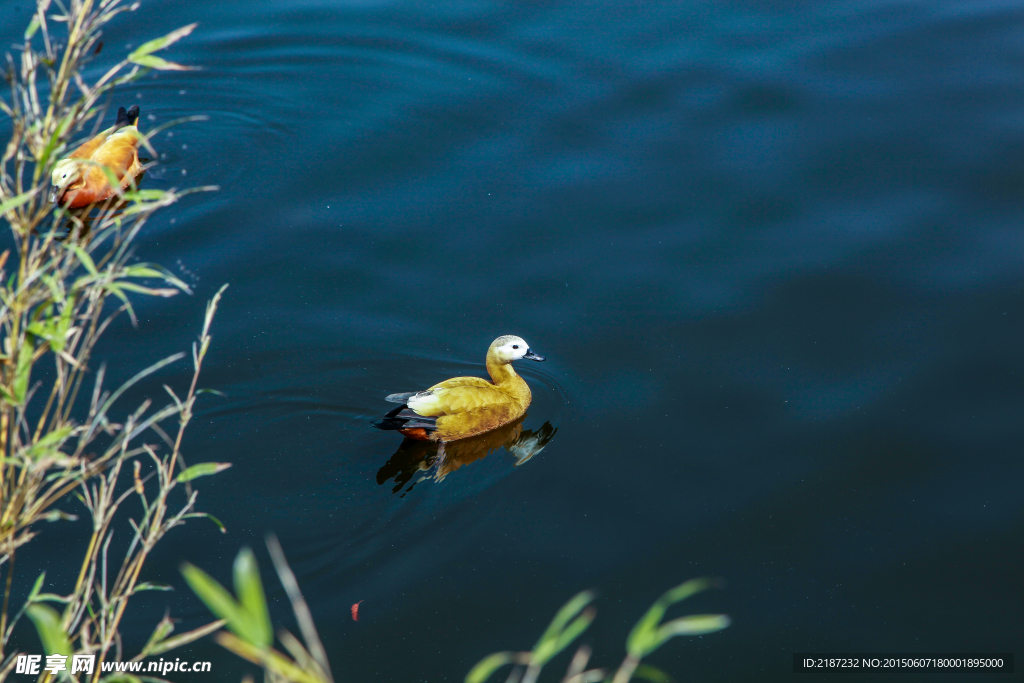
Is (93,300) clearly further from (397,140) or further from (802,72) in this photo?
(802,72)

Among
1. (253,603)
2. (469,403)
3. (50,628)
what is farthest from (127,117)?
(253,603)

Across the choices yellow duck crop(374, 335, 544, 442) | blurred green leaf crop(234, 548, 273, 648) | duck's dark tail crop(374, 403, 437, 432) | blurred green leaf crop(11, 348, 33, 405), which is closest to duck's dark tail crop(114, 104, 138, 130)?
yellow duck crop(374, 335, 544, 442)

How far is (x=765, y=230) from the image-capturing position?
643 centimetres

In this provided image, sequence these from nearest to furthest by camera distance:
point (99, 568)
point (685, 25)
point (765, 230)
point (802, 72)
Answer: point (99, 568), point (765, 230), point (802, 72), point (685, 25)

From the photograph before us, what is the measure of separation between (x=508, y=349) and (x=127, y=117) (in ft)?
14.1

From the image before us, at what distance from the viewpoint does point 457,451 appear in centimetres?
532

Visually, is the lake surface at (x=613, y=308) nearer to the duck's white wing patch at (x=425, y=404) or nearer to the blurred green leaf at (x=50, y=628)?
the duck's white wing patch at (x=425, y=404)

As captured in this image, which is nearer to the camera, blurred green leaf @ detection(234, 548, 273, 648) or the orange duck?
blurred green leaf @ detection(234, 548, 273, 648)

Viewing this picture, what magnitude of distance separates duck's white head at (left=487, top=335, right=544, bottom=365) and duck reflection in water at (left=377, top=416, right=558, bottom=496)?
1.28ft

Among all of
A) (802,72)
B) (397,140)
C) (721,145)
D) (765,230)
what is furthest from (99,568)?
(802,72)

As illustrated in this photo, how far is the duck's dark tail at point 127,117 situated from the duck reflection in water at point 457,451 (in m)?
4.11

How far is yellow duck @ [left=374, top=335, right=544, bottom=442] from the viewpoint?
16.7ft

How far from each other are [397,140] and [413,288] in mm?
1808

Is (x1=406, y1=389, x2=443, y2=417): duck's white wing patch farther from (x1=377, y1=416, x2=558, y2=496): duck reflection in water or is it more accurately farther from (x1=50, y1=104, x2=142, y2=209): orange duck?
(x1=50, y1=104, x2=142, y2=209): orange duck
